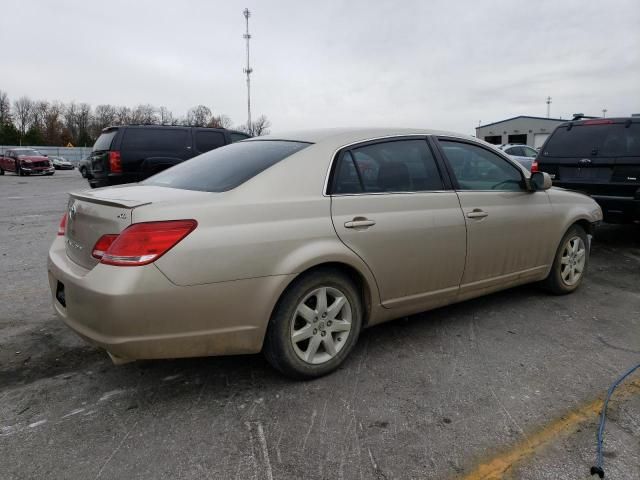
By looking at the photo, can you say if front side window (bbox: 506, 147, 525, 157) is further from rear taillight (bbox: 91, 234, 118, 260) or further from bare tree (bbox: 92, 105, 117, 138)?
bare tree (bbox: 92, 105, 117, 138)

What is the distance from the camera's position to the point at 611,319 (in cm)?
419

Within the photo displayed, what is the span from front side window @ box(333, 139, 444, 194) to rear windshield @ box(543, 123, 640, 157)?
4263mm

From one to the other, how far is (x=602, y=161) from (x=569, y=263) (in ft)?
8.95

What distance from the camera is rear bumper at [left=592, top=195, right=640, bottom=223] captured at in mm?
6320

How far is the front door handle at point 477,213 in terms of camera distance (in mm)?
3737

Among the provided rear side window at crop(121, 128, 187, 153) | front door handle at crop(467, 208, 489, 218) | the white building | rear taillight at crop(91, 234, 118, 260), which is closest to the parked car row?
front door handle at crop(467, 208, 489, 218)

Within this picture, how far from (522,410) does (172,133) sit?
9.23m

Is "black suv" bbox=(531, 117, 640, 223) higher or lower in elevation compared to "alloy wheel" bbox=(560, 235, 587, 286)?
higher

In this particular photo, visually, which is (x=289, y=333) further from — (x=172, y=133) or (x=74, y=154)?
(x=74, y=154)

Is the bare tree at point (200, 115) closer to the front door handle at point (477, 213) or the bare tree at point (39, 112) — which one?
the bare tree at point (39, 112)

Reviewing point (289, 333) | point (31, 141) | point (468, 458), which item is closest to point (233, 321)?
point (289, 333)

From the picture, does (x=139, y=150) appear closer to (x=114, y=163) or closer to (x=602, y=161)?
(x=114, y=163)

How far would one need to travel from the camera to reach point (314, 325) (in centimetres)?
301

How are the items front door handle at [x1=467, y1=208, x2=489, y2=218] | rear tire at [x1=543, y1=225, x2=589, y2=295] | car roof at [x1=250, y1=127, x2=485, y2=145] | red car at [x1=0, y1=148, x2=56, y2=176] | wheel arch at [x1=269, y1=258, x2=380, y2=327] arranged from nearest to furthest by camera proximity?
wheel arch at [x1=269, y1=258, x2=380, y2=327], car roof at [x1=250, y1=127, x2=485, y2=145], front door handle at [x1=467, y1=208, x2=489, y2=218], rear tire at [x1=543, y1=225, x2=589, y2=295], red car at [x1=0, y1=148, x2=56, y2=176]
